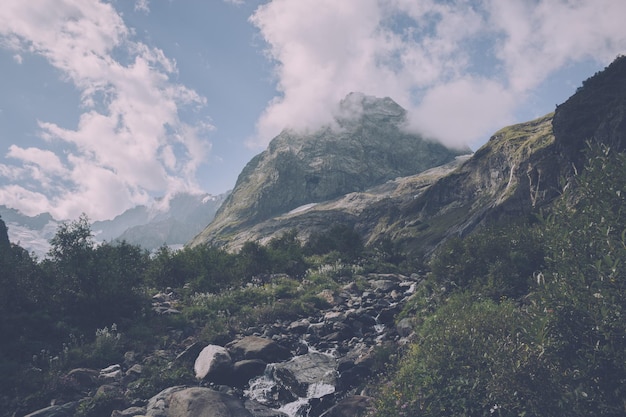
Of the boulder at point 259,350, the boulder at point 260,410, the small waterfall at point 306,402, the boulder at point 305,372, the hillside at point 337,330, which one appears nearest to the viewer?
the hillside at point 337,330

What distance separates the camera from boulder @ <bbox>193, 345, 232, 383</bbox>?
69.2 ft

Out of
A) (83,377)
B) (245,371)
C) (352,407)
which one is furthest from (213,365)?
(352,407)

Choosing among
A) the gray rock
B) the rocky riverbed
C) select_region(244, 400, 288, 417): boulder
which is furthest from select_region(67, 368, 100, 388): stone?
select_region(244, 400, 288, 417): boulder

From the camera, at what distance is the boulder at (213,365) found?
69.2 feet

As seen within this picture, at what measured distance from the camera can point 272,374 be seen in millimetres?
22219

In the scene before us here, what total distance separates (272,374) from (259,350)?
222 cm

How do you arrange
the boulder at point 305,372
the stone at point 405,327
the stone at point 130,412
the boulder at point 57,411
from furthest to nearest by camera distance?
the stone at point 405,327 → the boulder at point 305,372 → the stone at point 130,412 → the boulder at point 57,411

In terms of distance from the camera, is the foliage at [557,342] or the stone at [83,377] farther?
the stone at [83,377]

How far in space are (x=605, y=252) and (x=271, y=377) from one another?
17.9m


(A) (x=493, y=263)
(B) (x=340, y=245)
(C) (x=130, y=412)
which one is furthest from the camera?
(B) (x=340, y=245)

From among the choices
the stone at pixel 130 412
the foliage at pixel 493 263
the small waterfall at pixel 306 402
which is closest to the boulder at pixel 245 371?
the small waterfall at pixel 306 402

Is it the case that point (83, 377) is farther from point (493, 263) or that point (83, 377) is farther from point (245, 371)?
point (493, 263)

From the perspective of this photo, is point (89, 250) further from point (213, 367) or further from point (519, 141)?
point (519, 141)

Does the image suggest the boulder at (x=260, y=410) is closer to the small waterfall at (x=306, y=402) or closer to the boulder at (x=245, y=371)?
the small waterfall at (x=306, y=402)
